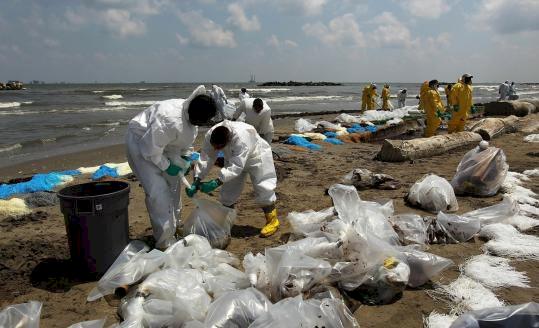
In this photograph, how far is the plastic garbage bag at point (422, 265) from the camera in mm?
2827

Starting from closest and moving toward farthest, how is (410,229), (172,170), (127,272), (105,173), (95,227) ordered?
(127,272) → (95,227) → (172,170) → (410,229) → (105,173)

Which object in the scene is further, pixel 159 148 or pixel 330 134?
pixel 330 134

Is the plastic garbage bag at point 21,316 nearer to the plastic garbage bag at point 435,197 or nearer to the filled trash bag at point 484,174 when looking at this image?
the plastic garbage bag at point 435,197

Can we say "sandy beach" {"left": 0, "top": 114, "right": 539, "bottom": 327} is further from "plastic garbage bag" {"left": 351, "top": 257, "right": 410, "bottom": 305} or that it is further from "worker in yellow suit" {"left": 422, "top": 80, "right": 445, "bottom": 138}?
"worker in yellow suit" {"left": 422, "top": 80, "right": 445, "bottom": 138}

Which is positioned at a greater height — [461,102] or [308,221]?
[461,102]

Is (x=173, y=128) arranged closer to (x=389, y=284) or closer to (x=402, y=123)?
(x=389, y=284)

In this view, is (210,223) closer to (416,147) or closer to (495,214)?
(495,214)

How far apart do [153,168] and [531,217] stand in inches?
152

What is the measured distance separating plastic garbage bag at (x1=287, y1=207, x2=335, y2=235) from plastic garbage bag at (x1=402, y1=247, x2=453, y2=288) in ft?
2.78

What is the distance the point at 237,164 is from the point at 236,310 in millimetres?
1723

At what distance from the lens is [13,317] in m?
2.28

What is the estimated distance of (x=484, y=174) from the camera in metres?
5.06

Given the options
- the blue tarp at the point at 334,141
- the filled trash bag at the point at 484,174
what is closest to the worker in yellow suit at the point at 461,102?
the blue tarp at the point at 334,141

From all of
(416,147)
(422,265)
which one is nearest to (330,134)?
(416,147)
